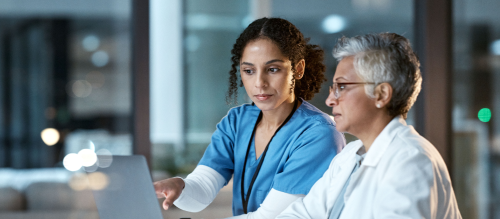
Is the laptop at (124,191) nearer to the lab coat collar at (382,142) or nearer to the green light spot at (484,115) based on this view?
the lab coat collar at (382,142)

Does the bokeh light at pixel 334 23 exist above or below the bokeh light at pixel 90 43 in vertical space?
above

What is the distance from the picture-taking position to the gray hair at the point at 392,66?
1169mm

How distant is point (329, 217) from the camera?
Answer: 129 cm

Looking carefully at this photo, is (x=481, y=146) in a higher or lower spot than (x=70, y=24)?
lower

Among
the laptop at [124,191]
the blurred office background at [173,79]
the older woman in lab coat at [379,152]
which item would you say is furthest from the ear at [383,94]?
the blurred office background at [173,79]

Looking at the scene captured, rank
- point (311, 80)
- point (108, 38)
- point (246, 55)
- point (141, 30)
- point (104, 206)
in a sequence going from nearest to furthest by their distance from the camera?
point (104, 206) < point (246, 55) < point (311, 80) < point (141, 30) < point (108, 38)

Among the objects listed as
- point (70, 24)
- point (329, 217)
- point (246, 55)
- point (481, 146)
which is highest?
point (70, 24)

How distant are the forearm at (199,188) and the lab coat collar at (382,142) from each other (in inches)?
27.7

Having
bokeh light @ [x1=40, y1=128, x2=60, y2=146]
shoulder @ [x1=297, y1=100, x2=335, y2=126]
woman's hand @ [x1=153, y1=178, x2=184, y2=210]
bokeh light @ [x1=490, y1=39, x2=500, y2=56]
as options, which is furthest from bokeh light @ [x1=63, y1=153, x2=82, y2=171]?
bokeh light @ [x1=490, y1=39, x2=500, y2=56]

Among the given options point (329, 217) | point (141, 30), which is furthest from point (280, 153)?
point (141, 30)

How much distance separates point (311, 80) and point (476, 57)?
220 cm

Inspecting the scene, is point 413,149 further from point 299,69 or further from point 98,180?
point 98,180

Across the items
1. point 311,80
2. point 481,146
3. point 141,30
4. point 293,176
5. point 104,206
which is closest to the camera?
point 104,206

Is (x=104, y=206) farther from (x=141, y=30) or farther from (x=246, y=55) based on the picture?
(x=141, y=30)
